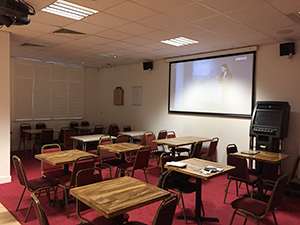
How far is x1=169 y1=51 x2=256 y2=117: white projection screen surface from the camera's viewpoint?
19.6 feet

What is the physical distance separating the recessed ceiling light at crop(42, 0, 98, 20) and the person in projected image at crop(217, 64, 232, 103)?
386cm

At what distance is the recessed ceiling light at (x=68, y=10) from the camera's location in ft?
11.7

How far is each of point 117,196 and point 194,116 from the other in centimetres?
500

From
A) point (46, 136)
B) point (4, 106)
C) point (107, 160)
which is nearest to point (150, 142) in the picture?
point (107, 160)

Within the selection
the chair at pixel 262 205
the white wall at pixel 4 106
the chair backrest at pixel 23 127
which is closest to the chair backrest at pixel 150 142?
the white wall at pixel 4 106

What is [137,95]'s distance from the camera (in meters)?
8.77

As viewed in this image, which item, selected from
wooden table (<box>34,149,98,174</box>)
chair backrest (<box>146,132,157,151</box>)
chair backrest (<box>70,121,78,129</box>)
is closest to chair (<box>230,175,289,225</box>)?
wooden table (<box>34,149,98,174</box>)

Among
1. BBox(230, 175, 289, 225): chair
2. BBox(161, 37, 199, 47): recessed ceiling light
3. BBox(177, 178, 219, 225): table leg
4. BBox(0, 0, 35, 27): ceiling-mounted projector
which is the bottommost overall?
BBox(177, 178, 219, 225): table leg

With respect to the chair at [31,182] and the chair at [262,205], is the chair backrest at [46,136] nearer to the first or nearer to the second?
the chair at [31,182]

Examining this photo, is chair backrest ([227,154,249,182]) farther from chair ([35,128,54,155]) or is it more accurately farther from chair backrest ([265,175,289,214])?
chair ([35,128,54,155])

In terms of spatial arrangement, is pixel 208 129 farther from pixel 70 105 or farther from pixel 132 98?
pixel 70 105

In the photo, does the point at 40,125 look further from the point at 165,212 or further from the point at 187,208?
the point at 165,212

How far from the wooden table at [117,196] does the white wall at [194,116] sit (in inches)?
160

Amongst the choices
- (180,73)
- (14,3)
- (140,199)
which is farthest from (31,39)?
(140,199)
